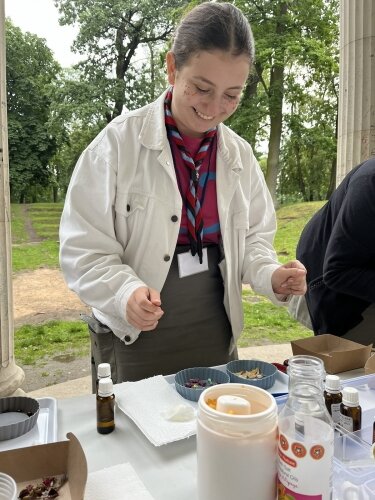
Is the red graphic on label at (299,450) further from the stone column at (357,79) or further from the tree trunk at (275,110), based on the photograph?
the tree trunk at (275,110)

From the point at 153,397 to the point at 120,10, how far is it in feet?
19.9

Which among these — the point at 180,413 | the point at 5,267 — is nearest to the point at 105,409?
the point at 180,413

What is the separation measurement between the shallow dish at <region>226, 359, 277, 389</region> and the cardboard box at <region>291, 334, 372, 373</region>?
0.18 meters

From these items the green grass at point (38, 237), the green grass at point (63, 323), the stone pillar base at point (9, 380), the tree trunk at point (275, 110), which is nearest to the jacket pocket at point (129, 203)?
the stone pillar base at point (9, 380)

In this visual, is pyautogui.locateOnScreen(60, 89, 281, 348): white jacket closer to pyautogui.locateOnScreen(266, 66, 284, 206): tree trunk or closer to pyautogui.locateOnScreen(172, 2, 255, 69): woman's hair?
pyautogui.locateOnScreen(172, 2, 255, 69): woman's hair

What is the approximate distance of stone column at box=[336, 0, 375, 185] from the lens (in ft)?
9.84

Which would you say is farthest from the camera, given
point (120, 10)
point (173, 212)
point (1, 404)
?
point (120, 10)

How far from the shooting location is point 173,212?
1.28 m

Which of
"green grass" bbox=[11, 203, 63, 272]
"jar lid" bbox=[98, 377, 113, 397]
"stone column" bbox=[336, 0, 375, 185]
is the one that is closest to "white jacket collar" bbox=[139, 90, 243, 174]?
"jar lid" bbox=[98, 377, 113, 397]

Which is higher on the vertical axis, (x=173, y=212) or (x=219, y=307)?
(x=173, y=212)

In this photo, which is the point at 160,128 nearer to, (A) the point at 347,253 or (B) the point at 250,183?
(B) the point at 250,183

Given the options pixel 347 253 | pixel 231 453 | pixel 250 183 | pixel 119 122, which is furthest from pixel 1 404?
pixel 347 253

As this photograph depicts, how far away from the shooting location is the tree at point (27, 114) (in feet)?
17.9

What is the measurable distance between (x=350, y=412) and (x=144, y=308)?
48 centimetres
